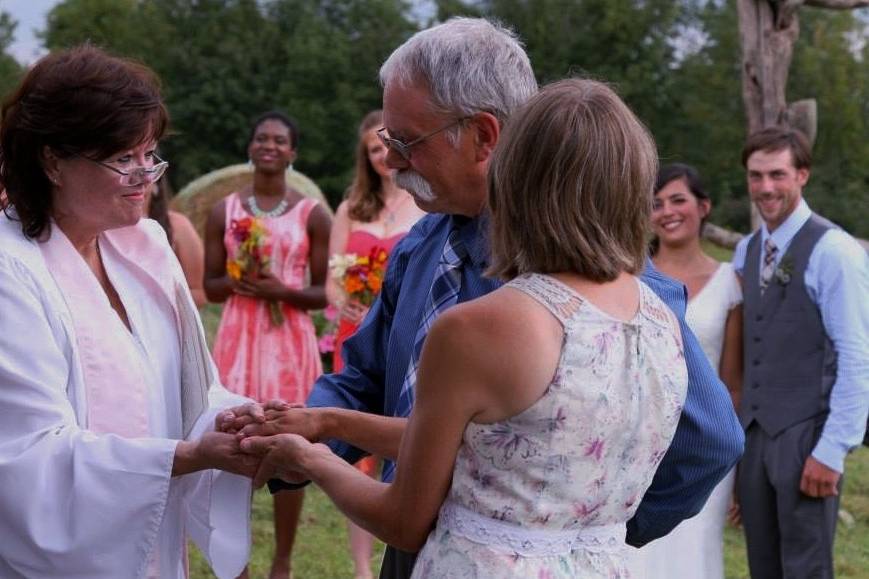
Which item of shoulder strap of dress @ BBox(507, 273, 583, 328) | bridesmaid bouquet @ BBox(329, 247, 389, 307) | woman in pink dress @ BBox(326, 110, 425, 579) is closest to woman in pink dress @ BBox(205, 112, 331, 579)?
woman in pink dress @ BBox(326, 110, 425, 579)

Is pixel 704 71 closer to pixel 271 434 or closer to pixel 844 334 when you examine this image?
pixel 844 334

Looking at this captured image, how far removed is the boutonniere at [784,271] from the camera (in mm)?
6094

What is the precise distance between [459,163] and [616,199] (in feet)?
2.34

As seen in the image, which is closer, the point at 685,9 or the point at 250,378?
the point at 250,378

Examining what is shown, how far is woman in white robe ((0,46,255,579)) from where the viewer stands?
331cm

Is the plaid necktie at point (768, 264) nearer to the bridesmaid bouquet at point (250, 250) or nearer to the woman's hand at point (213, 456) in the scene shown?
the bridesmaid bouquet at point (250, 250)

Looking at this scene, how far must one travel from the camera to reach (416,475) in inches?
107

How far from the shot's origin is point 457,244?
3.41 meters

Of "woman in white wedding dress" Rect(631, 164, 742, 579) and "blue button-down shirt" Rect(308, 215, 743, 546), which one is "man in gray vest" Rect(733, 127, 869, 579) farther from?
"blue button-down shirt" Rect(308, 215, 743, 546)

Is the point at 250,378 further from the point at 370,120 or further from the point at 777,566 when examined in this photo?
the point at 777,566

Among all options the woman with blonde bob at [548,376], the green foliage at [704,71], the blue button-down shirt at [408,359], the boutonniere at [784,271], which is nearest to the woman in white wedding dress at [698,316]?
the boutonniere at [784,271]

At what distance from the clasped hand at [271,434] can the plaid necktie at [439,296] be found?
24cm

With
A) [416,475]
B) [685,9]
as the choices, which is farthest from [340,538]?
[685,9]

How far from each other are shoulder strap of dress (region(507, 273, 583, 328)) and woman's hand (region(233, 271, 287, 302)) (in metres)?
5.38
